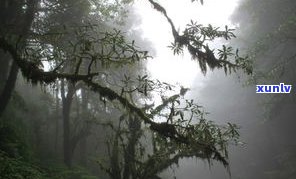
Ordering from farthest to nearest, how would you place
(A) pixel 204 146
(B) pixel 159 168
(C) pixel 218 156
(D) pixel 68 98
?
(D) pixel 68 98
(B) pixel 159 168
(C) pixel 218 156
(A) pixel 204 146

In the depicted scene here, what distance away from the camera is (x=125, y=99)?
5941mm

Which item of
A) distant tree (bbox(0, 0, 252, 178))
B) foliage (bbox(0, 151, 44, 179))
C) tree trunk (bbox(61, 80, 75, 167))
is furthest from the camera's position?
tree trunk (bbox(61, 80, 75, 167))

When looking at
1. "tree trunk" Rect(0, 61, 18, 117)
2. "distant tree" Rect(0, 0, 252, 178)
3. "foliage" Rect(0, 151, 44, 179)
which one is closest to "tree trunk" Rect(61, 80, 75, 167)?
"tree trunk" Rect(0, 61, 18, 117)

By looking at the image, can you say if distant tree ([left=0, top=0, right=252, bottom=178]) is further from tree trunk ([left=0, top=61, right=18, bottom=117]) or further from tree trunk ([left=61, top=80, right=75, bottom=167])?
tree trunk ([left=61, top=80, right=75, bottom=167])

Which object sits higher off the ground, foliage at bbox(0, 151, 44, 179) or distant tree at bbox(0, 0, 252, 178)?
distant tree at bbox(0, 0, 252, 178)

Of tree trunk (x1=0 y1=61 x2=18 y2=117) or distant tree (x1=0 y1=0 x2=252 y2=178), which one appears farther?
tree trunk (x1=0 y1=61 x2=18 y2=117)

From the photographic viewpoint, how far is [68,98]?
59.7 ft

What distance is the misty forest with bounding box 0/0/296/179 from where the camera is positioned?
19.1ft

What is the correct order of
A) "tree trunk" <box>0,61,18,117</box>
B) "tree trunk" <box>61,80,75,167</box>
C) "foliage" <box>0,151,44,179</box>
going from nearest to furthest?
1. "foliage" <box>0,151,44,179</box>
2. "tree trunk" <box>0,61,18,117</box>
3. "tree trunk" <box>61,80,75,167</box>

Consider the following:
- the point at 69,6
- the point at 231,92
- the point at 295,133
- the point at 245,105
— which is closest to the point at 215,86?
the point at 231,92

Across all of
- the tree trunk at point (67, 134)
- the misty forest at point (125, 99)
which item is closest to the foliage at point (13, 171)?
the misty forest at point (125, 99)

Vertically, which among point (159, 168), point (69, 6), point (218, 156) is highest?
point (69, 6)

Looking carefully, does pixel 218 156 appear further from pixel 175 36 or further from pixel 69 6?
pixel 69 6

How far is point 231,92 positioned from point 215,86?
3059 millimetres
